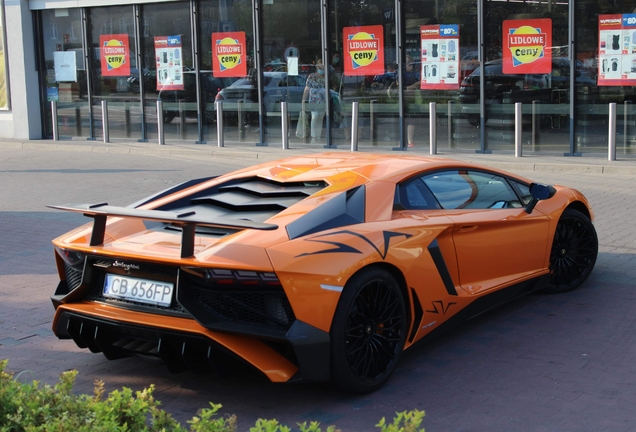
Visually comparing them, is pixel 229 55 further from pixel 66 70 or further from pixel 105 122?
pixel 66 70

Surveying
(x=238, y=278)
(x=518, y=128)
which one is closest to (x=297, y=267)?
(x=238, y=278)

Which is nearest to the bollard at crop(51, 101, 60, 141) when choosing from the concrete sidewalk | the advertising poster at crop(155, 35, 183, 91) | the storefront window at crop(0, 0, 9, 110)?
the concrete sidewalk

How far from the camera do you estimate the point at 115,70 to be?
72.9 feet

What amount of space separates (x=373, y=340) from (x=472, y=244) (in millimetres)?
1233

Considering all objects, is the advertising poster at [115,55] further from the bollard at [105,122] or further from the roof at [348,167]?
the roof at [348,167]

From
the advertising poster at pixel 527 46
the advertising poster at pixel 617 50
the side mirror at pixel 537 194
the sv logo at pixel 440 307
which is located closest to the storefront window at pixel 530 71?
the advertising poster at pixel 527 46

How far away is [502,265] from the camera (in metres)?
6.00

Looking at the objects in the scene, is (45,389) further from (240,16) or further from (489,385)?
(240,16)

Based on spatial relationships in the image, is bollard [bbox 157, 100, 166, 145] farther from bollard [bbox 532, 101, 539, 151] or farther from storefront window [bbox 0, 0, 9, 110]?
bollard [bbox 532, 101, 539, 151]

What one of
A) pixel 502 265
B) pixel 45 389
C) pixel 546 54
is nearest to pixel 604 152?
pixel 546 54

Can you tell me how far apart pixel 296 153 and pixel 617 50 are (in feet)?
23.2

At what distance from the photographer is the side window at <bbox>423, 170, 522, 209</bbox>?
5.76 meters

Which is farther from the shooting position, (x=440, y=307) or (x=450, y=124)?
(x=450, y=124)

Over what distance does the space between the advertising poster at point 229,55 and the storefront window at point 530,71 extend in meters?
6.06
